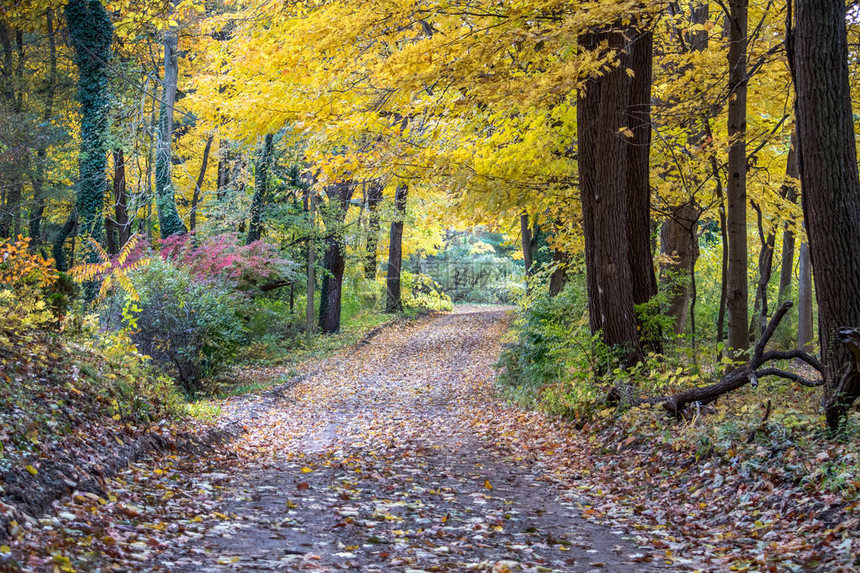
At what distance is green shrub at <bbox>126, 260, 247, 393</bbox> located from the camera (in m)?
11.7

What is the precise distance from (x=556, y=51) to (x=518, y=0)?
3.31 feet

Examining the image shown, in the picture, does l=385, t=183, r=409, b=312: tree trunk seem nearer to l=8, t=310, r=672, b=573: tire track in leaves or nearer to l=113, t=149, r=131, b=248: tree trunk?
l=113, t=149, r=131, b=248: tree trunk

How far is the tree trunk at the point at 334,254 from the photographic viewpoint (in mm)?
21734

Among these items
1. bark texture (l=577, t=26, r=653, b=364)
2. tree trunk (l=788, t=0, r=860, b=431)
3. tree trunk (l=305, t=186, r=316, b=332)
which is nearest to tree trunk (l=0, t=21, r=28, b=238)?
tree trunk (l=305, t=186, r=316, b=332)

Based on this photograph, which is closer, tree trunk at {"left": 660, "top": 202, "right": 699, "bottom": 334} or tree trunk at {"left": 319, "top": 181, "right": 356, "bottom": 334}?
tree trunk at {"left": 660, "top": 202, "right": 699, "bottom": 334}

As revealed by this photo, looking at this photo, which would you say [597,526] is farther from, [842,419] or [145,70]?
[145,70]

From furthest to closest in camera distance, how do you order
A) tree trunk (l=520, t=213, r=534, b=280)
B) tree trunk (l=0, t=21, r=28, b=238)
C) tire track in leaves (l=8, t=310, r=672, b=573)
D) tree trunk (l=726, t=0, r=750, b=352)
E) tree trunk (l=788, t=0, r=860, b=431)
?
tree trunk (l=0, t=21, r=28, b=238) < tree trunk (l=520, t=213, r=534, b=280) < tree trunk (l=726, t=0, r=750, b=352) < tree trunk (l=788, t=0, r=860, b=431) < tire track in leaves (l=8, t=310, r=672, b=573)

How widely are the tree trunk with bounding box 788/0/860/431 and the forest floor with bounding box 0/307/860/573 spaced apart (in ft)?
2.91

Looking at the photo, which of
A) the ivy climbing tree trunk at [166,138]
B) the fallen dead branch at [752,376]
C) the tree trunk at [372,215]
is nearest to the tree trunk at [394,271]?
the tree trunk at [372,215]

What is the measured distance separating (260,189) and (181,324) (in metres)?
8.50

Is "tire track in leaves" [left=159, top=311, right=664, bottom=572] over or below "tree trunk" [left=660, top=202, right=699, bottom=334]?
below

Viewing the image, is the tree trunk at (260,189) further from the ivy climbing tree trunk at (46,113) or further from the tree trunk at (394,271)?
the tree trunk at (394,271)

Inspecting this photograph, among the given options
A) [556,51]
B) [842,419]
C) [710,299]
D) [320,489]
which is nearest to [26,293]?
[320,489]

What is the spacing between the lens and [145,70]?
1703cm
